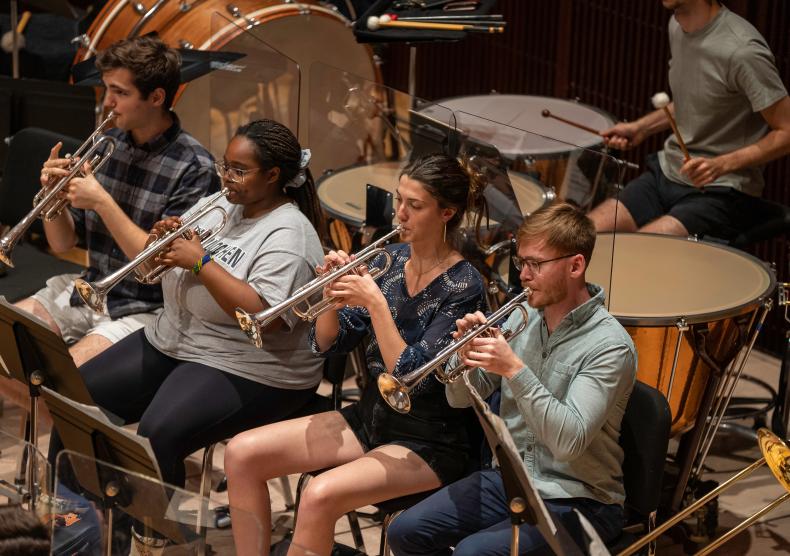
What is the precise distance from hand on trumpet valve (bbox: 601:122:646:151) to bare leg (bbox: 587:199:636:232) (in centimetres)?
26

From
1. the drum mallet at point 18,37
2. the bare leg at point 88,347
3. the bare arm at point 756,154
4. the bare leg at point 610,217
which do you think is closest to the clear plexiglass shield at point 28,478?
the bare leg at point 88,347

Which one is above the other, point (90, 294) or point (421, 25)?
point (421, 25)

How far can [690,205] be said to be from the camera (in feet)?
14.3

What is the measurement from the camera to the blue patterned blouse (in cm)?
303

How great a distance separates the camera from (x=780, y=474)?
2727 millimetres

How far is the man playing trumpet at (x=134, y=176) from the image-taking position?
380 cm

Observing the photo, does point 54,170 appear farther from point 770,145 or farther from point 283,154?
point 770,145

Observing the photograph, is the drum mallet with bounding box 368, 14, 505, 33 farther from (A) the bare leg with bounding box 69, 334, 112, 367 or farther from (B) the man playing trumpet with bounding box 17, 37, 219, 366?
(A) the bare leg with bounding box 69, 334, 112, 367

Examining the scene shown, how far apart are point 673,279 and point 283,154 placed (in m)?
1.33

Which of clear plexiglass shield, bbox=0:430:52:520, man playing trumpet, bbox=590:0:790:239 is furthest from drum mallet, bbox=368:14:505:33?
clear plexiglass shield, bbox=0:430:52:520

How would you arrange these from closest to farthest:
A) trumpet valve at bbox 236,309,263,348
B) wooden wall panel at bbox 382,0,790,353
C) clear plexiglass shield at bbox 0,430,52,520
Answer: clear plexiglass shield at bbox 0,430,52,520 → trumpet valve at bbox 236,309,263,348 → wooden wall panel at bbox 382,0,790,353

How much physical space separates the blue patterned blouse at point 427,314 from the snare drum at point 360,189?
58 cm

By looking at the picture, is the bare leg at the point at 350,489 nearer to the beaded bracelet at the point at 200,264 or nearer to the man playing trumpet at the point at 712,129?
the beaded bracelet at the point at 200,264

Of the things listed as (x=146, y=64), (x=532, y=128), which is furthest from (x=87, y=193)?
(x=532, y=128)
